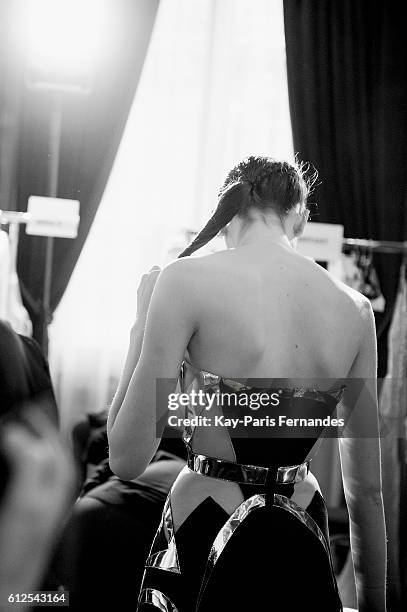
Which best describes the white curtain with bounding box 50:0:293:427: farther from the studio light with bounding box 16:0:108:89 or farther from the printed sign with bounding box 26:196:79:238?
the printed sign with bounding box 26:196:79:238

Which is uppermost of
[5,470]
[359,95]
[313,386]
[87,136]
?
[359,95]

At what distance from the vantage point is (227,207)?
1.20 meters

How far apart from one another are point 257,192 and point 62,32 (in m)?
2.32

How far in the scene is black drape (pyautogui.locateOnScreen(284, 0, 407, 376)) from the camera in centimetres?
340

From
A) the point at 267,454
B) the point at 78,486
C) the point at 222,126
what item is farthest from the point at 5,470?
the point at 222,126

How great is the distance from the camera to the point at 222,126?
344 cm

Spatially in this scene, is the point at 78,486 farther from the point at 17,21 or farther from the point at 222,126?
the point at 17,21

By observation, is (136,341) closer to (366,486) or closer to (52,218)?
(366,486)

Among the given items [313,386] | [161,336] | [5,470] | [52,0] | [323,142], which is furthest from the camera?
[323,142]

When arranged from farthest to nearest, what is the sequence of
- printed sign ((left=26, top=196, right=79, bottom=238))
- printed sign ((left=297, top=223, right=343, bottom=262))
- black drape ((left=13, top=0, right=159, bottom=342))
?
black drape ((left=13, top=0, right=159, bottom=342)) → printed sign ((left=297, top=223, right=343, bottom=262)) → printed sign ((left=26, top=196, right=79, bottom=238))

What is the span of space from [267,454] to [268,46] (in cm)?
287

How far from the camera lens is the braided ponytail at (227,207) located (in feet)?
3.91

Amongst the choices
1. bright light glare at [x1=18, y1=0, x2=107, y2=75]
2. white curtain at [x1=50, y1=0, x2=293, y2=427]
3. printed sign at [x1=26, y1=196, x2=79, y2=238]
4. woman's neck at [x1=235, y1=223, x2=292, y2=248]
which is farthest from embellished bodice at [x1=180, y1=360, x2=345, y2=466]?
bright light glare at [x1=18, y1=0, x2=107, y2=75]

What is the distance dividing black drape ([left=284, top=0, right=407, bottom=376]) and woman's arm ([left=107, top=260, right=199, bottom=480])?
96.0 inches
